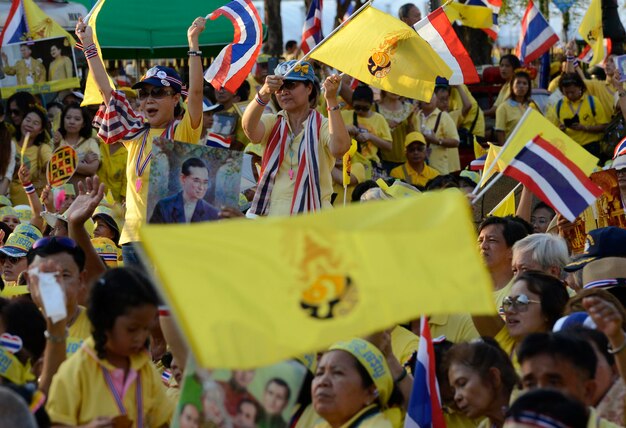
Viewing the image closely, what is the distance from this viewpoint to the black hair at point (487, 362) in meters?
5.55

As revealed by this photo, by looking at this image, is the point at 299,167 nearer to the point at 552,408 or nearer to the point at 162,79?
the point at 162,79

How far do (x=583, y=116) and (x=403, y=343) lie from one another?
7102 mm

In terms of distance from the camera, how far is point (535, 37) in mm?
14406

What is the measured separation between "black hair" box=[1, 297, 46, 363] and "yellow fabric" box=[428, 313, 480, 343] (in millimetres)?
2130

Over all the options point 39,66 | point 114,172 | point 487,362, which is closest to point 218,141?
point 114,172

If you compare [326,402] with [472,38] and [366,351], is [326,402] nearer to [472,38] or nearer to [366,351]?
[366,351]

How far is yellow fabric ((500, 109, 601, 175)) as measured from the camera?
6441 millimetres

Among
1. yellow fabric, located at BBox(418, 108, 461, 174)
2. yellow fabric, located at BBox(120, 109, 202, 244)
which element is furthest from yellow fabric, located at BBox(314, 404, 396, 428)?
yellow fabric, located at BBox(418, 108, 461, 174)

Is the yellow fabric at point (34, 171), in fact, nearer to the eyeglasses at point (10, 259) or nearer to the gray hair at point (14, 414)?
the eyeglasses at point (10, 259)

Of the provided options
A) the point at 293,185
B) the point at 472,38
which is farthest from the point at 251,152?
the point at 472,38

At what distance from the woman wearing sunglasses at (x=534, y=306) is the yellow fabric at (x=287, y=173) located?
69.8 inches

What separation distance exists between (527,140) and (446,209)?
2.44 m

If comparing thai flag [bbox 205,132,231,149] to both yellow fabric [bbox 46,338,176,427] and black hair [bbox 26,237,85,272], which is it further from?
yellow fabric [bbox 46,338,176,427]

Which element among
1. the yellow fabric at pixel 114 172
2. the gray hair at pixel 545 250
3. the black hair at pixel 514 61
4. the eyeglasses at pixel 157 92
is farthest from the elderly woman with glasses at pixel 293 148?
the black hair at pixel 514 61
